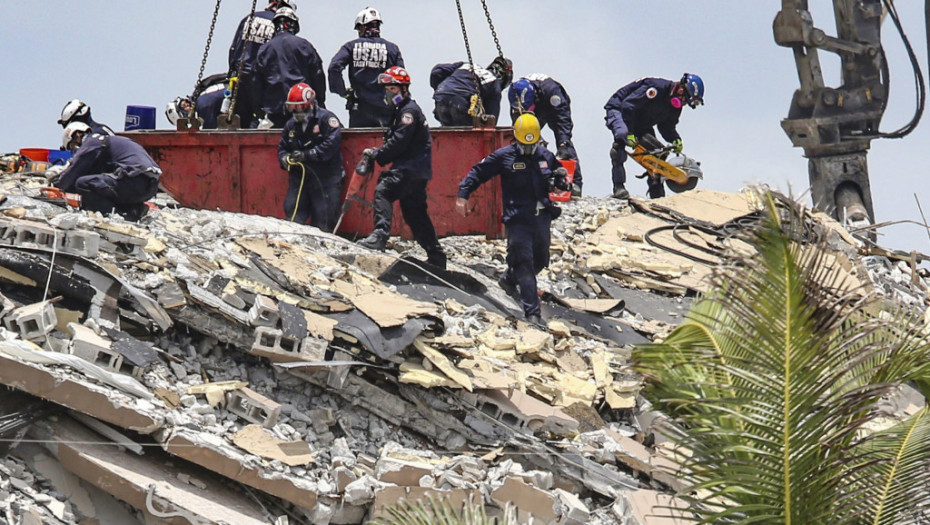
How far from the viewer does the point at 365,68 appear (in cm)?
1439

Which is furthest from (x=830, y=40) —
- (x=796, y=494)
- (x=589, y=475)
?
(x=796, y=494)

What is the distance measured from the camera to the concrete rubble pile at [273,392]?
7.99m

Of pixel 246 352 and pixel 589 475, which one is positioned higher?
pixel 246 352

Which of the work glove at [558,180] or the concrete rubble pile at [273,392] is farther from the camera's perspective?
the work glove at [558,180]

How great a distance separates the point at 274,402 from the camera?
894 centimetres

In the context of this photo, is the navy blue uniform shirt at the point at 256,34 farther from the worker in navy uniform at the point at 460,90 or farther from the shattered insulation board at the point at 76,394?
the shattered insulation board at the point at 76,394

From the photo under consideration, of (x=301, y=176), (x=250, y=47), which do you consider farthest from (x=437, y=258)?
(x=250, y=47)

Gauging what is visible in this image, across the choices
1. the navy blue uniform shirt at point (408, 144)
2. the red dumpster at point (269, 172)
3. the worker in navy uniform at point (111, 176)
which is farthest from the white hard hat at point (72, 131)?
the navy blue uniform shirt at point (408, 144)

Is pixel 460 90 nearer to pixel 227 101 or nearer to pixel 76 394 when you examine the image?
pixel 227 101

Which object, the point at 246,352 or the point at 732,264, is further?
the point at 246,352

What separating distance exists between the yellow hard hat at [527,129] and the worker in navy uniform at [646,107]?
199 inches

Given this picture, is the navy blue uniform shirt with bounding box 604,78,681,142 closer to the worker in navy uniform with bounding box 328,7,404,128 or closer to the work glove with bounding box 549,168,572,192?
the worker in navy uniform with bounding box 328,7,404,128

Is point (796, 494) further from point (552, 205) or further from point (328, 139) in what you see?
point (328, 139)

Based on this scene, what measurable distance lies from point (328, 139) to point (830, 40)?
9829 millimetres
